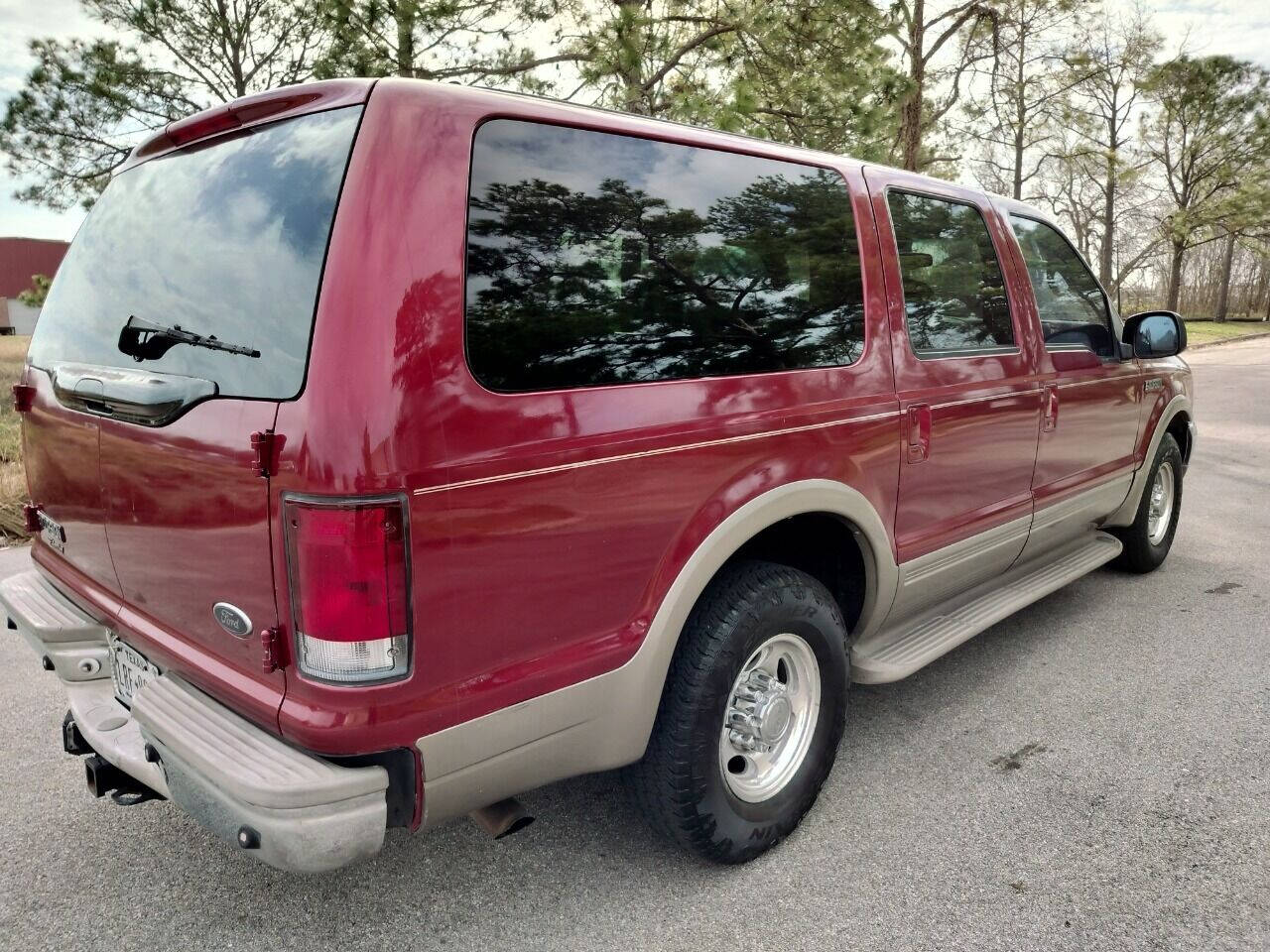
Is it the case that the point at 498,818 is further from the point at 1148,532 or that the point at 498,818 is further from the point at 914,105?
→ the point at 914,105

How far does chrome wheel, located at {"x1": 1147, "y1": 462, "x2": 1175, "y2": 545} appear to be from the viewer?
4.99m

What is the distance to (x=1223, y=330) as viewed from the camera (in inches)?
1328

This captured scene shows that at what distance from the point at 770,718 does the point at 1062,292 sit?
8.12 ft

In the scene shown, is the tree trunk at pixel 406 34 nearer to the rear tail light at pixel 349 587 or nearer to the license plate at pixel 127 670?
the license plate at pixel 127 670

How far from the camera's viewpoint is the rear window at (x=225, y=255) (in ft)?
5.78

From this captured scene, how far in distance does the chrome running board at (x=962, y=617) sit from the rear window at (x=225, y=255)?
2.03 meters

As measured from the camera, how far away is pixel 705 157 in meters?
2.38

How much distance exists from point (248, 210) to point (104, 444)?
68 centimetres

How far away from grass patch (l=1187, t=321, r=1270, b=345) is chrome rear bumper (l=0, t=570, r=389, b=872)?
102 feet

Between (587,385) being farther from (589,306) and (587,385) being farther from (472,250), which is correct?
(472,250)

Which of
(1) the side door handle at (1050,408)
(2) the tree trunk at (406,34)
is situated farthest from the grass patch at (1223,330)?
(1) the side door handle at (1050,408)

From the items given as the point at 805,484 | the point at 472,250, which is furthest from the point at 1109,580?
the point at 472,250

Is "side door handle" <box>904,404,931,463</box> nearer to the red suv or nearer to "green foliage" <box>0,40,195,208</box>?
the red suv

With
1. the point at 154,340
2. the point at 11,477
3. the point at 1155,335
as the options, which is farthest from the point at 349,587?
the point at 11,477
